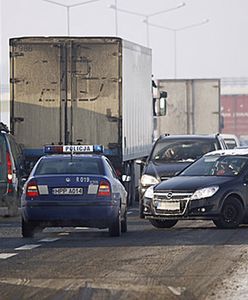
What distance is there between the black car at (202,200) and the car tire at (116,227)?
2.00 meters

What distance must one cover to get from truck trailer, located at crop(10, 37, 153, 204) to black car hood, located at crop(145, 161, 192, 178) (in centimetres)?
128

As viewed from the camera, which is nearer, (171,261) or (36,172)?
(171,261)

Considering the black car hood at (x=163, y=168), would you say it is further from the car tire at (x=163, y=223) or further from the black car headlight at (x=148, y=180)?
the car tire at (x=163, y=223)

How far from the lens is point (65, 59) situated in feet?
94.6

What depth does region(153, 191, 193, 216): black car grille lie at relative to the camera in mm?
21781

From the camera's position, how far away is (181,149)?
28969mm

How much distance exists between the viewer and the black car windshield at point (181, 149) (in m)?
28.5

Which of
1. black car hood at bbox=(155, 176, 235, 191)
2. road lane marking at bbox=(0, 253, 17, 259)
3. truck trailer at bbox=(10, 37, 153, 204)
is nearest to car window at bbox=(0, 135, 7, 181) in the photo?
truck trailer at bbox=(10, 37, 153, 204)

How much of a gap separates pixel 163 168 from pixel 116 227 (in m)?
7.60

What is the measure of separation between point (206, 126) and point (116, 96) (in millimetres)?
19213

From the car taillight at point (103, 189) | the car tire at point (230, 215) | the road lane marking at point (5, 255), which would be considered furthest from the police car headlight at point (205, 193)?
the road lane marking at point (5, 255)

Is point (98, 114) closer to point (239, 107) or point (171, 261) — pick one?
point (171, 261)

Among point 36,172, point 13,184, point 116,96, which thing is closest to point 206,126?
point 116,96

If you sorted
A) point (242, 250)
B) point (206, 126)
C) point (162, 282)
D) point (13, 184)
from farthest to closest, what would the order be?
1. point (206, 126)
2. point (13, 184)
3. point (242, 250)
4. point (162, 282)
